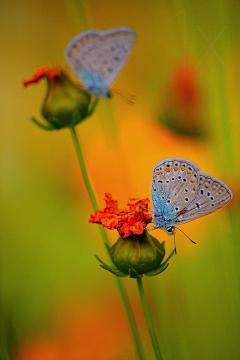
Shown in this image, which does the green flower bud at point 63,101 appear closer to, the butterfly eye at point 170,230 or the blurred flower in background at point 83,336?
the butterfly eye at point 170,230

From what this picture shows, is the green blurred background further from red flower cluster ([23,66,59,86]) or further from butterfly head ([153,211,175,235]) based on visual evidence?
butterfly head ([153,211,175,235])

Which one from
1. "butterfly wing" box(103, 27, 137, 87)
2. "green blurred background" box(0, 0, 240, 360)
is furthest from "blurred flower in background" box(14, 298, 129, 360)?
"butterfly wing" box(103, 27, 137, 87)

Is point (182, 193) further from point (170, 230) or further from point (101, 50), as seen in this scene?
point (101, 50)

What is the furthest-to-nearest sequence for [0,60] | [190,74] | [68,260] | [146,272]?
[0,60]
[68,260]
[190,74]
[146,272]

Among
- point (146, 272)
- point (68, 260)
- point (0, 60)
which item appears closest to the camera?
point (146, 272)

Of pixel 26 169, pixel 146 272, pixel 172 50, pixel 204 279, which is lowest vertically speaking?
pixel 204 279

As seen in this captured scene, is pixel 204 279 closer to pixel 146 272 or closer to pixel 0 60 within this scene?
pixel 146 272

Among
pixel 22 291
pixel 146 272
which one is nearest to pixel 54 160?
pixel 22 291
